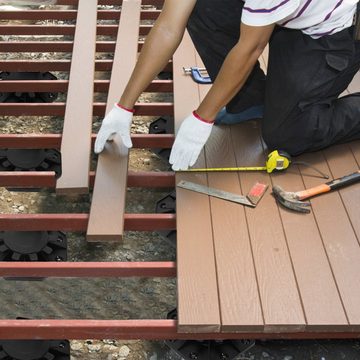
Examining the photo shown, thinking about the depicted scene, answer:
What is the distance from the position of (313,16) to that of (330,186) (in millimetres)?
713

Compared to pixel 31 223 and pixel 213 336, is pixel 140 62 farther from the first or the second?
pixel 213 336

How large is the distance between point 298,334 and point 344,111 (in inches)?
43.7

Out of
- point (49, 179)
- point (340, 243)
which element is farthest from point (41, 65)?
point (340, 243)

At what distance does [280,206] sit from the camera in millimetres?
2689

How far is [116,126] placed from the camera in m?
2.89

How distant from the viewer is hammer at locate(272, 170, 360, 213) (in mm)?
2658

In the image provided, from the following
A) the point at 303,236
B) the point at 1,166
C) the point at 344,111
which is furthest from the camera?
the point at 1,166

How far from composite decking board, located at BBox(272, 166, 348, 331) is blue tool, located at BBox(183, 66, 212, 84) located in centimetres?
94

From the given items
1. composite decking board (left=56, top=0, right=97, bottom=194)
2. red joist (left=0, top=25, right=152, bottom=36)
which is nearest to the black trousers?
composite decking board (left=56, top=0, right=97, bottom=194)

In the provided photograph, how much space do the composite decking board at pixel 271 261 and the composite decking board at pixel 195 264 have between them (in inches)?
6.7

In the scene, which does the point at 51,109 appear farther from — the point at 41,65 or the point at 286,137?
the point at 286,137

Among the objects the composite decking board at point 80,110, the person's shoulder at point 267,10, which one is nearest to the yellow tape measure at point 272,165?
the composite decking board at point 80,110

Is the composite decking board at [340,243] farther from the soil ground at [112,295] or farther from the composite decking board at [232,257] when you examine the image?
the soil ground at [112,295]

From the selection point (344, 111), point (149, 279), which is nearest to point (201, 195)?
point (149, 279)
